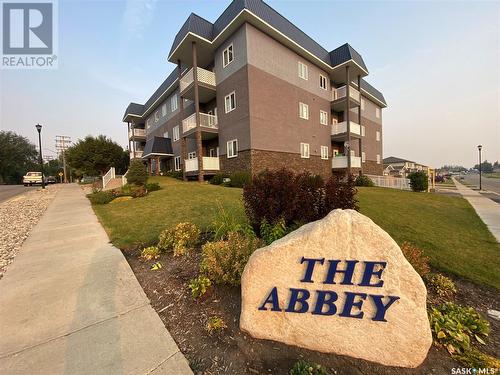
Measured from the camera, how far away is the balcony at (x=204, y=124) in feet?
65.0

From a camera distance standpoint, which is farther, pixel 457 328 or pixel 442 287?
pixel 442 287

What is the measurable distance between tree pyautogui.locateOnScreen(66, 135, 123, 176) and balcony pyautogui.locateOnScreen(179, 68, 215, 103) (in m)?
15.5

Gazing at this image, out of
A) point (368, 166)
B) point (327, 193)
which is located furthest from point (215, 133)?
point (368, 166)

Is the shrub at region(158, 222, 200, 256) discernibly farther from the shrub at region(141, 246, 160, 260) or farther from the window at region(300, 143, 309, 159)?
the window at region(300, 143, 309, 159)

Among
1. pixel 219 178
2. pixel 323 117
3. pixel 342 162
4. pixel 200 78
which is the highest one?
pixel 200 78

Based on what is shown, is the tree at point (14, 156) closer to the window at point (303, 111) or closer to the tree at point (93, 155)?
the tree at point (93, 155)

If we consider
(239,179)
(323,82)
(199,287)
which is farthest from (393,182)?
(199,287)

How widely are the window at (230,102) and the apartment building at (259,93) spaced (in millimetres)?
81

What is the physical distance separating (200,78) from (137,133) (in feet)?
79.9

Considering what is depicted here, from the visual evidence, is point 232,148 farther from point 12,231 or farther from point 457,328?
point 457,328

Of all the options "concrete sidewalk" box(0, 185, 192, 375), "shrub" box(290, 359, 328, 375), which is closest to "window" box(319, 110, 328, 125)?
"concrete sidewalk" box(0, 185, 192, 375)

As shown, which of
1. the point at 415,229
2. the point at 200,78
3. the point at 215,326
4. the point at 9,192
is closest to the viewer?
the point at 215,326

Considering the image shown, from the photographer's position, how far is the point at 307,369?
7.10 feet

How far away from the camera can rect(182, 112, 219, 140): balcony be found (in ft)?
65.0
